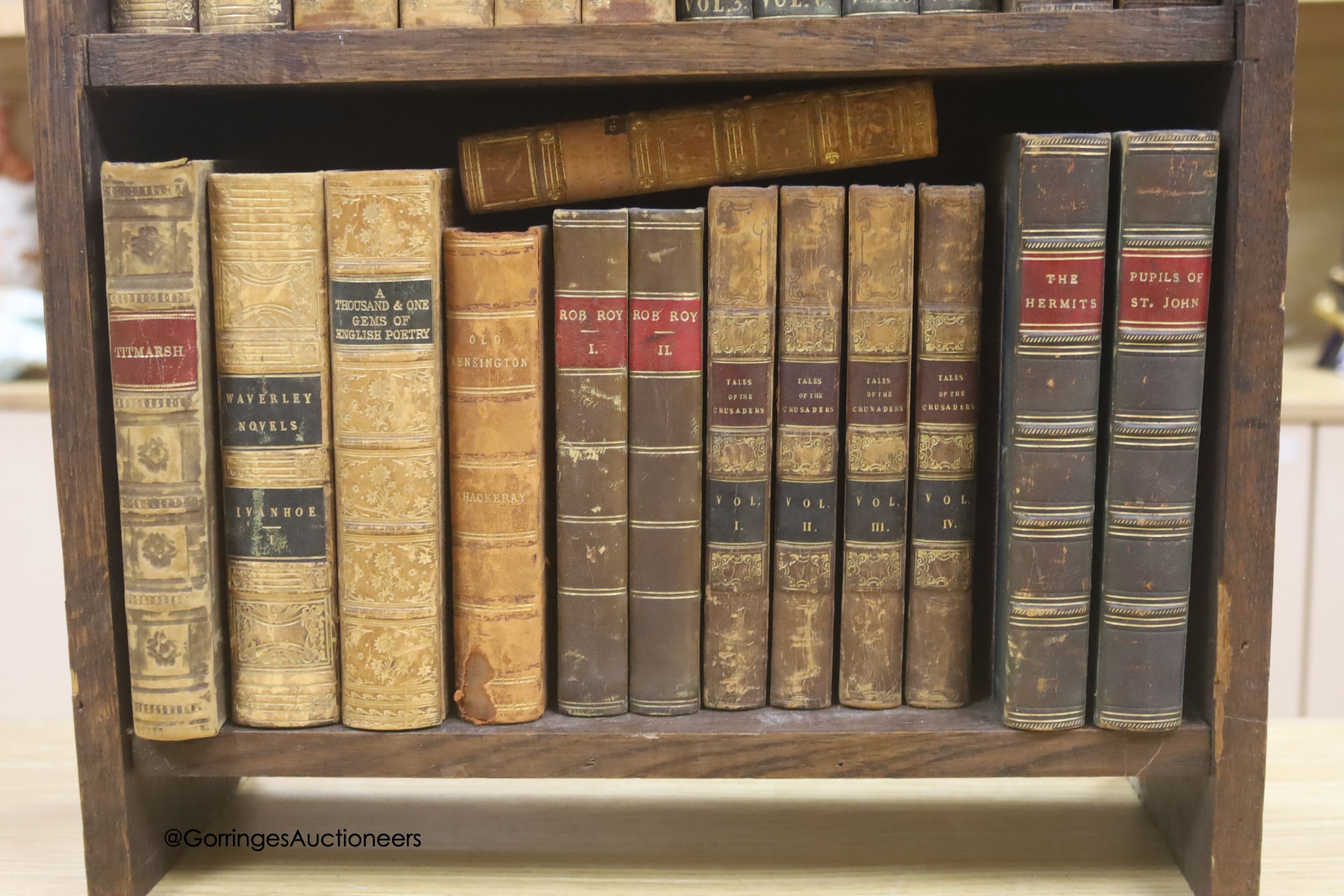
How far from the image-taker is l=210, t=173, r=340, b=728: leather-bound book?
2.56 feet

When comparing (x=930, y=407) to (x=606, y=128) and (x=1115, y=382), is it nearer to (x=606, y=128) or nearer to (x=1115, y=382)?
(x=1115, y=382)

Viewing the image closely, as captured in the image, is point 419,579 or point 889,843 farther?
point 889,843

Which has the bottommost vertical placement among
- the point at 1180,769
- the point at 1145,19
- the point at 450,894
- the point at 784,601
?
the point at 450,894

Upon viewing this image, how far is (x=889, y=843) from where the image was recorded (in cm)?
93

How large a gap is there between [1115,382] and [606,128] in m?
0.38

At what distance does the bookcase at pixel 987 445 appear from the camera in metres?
0.75

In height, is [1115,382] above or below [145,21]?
below

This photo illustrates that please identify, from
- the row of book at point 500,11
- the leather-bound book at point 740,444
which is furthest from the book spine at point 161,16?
the leather-bound book at point 740,444

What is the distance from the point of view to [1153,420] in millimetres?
782

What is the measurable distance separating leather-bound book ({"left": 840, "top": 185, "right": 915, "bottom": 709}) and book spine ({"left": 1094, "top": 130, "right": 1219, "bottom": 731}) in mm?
133

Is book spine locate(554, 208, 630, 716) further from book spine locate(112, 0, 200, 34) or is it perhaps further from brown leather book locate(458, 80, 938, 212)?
book spine locate(112, 0, 200, 34)

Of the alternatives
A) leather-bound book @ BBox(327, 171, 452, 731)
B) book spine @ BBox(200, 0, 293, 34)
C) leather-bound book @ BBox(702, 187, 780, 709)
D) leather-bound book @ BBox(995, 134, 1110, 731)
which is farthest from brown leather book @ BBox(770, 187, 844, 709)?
book spine @ BBox(200, 0, 293, 34)

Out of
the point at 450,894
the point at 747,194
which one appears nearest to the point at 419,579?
the point at 450,894

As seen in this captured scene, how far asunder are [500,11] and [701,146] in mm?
161
